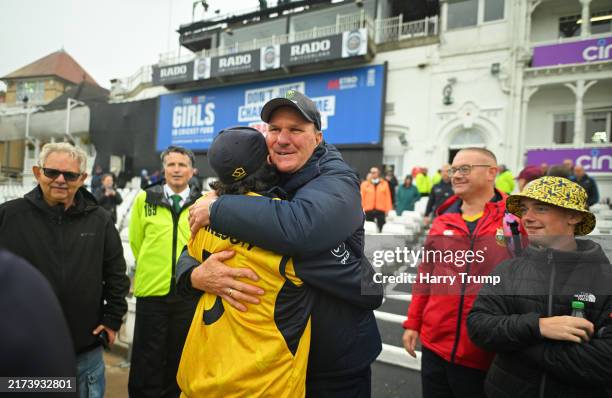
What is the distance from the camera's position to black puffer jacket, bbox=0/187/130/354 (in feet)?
6.03

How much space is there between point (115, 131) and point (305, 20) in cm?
1433

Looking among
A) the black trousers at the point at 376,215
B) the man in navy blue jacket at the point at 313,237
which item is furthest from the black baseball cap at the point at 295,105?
the black trousers at the point at 376,215

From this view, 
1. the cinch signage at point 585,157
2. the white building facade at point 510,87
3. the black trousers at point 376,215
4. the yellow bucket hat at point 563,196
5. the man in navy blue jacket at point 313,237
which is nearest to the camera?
the man in navy blue jacket at point 313,237

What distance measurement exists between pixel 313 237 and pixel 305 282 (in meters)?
0.20

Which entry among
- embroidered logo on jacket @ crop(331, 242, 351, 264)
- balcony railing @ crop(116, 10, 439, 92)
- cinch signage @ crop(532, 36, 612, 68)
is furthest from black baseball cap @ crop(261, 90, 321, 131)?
balcony railing @ crop(116, 10, 439, 92)

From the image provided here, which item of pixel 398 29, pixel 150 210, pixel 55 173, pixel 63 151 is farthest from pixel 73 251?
pixel 398 29

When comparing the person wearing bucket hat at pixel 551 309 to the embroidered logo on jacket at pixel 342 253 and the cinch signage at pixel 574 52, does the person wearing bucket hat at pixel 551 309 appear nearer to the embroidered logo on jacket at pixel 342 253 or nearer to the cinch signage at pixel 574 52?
the embroidered logo on jacket at pixel 342 253

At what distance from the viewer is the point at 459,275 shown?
196 cm

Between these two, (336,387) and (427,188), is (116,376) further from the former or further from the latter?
(427,188)

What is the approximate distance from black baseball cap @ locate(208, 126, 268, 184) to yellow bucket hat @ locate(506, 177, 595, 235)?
124 centimetres

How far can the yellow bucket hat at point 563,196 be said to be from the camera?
4.97 feet

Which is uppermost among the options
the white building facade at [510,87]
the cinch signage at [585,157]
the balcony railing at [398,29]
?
the balcony railing at [398,29]

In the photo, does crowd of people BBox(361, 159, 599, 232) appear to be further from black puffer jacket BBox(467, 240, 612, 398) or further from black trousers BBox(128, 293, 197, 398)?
black trousers BBox(128, 293, 197, 398)

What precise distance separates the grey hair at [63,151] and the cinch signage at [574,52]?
1478cm
